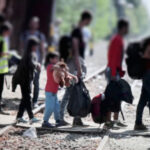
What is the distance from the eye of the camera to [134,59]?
8.89 m

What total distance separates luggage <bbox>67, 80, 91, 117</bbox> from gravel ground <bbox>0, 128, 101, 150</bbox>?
47 cm

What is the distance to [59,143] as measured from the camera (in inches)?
337

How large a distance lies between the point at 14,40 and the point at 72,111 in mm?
25739

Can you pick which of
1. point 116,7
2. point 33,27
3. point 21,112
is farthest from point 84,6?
point 21,112

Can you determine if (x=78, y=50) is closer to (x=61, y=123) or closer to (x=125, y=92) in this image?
(x=125, y=92)

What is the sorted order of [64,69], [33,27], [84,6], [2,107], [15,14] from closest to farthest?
[64,69]
[2,107]
[33,27]
[15,14]
[84,6]

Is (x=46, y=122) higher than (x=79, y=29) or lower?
lower

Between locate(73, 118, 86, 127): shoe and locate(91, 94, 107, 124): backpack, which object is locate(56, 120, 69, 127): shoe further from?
locate(91, 94, 107, 124): backpack

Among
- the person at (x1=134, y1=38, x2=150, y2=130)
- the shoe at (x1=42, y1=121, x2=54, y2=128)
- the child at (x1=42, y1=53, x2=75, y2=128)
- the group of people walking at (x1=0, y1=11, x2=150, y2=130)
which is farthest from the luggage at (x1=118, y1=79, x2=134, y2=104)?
the shoe at (x1=42, y1=121, x2=54, y2=128)

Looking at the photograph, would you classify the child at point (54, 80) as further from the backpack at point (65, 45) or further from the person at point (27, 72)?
the person at point (27, 72)

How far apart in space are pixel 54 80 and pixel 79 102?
59 centimetres

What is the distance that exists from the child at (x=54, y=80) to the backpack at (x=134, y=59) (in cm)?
108

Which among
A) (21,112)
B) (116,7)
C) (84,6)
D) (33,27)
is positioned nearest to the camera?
(21,112)

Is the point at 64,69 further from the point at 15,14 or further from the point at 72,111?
the point at 15,14
